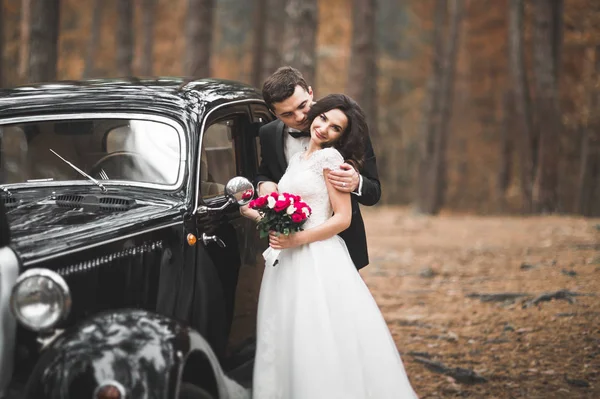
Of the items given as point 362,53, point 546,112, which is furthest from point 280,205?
point 546,112

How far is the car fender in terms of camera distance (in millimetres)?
3377

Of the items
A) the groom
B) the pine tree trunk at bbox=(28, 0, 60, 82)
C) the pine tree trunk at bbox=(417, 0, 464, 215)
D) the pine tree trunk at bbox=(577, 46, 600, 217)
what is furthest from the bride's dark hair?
the pine tree trunk at bbox=(577, 46, 600, 217)

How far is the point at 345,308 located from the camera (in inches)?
174

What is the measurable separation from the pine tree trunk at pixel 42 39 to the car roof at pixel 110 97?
5.29 metres

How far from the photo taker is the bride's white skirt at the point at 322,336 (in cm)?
426

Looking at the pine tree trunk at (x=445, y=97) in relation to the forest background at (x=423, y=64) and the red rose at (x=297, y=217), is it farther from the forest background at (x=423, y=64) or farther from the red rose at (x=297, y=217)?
the red rose at (x=297, y=217)

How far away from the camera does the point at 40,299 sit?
3453mm

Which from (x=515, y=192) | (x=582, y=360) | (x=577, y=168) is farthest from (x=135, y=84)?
(x=577, y=168)

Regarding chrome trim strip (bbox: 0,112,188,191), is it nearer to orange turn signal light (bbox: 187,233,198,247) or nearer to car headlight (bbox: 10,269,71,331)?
orange turn signal light (bbox: 187,233,198,247)

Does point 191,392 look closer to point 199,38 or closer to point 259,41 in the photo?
point 199,38

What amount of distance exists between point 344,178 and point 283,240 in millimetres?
497

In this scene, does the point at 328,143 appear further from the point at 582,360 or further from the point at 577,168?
the point at 577,168

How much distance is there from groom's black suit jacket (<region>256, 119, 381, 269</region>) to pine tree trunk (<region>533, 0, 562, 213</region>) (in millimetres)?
12569

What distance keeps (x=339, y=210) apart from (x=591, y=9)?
17939 millimetres
